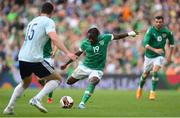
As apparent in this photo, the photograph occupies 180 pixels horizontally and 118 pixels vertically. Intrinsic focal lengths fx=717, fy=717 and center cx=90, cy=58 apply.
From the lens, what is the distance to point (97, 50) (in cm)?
1919

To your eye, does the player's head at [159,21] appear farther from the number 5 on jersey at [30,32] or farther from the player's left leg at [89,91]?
the number 5 on jersey at [30,32]

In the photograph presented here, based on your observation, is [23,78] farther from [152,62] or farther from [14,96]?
[152,62]

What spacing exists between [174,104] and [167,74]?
1094cm

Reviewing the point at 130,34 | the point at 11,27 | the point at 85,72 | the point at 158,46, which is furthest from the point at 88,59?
the point at 11,27

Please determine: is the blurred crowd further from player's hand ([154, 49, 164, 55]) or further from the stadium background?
player's hand ([154, 49, 164, 55])

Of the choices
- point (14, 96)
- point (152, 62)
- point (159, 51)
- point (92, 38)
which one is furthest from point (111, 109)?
point (152, 62)

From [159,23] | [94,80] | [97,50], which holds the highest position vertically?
[159,23]

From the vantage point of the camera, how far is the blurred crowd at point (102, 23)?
106 ft

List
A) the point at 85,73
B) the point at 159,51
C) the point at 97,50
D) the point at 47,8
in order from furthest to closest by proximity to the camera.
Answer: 1. the point at 159,51
2. the point at 85,73
3. the point at 97,50
4. the point at 47,8

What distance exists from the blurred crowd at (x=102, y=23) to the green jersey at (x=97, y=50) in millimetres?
12444

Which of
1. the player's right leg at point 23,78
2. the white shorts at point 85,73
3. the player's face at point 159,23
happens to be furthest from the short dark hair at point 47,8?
the player's face at point 159,23

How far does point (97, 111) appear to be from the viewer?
57.6ft

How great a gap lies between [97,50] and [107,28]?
49.2 ft

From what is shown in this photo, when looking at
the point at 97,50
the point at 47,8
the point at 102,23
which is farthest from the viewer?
the point at 102,23
